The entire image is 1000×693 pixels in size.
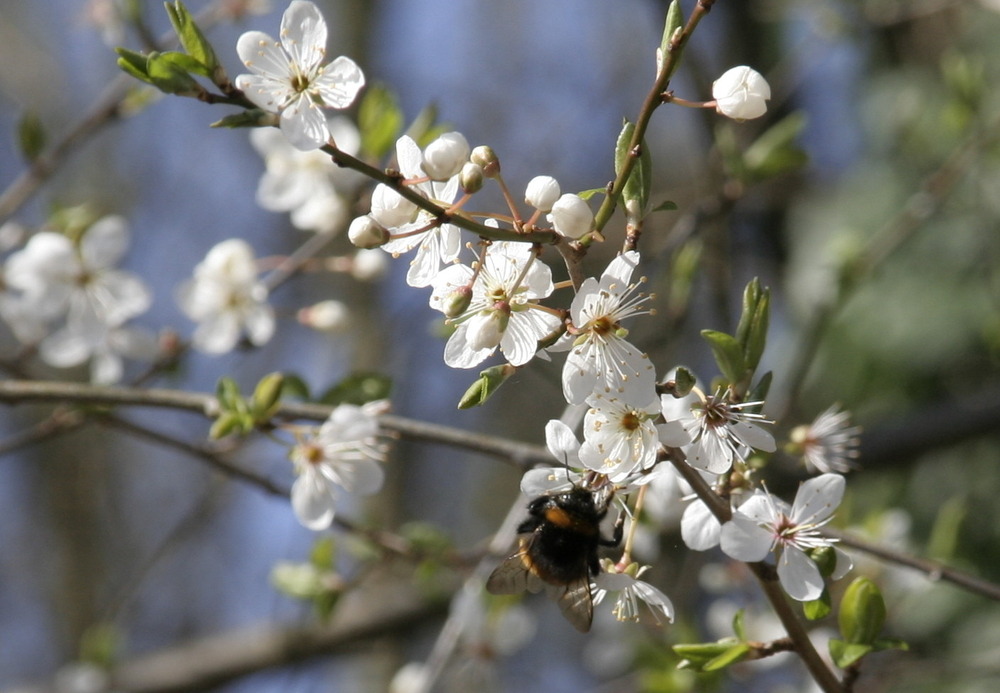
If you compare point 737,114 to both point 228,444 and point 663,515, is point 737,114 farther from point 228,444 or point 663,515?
point 228,444

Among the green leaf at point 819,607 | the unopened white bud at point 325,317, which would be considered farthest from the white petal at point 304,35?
the unopened white bud at point 325,317

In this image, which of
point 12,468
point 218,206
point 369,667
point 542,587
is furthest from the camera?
point 12,468

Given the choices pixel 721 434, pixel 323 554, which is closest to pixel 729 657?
pixel 721 434

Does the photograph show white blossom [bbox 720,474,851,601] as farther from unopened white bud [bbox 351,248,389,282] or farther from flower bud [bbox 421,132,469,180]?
unopened white bud [bbox 351,248,389,282]

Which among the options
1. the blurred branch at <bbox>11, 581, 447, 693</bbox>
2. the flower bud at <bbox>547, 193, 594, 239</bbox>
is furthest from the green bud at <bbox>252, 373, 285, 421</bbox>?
the blurred branch at <bbox>11, 581, 447, 693</bbox>

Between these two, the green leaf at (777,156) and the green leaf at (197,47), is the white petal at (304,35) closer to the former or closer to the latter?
the green leaf at (197,47)

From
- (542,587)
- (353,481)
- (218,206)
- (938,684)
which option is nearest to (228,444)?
(353,481)

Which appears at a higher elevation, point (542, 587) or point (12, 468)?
point (542, 587)

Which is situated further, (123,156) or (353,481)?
(123,156)
